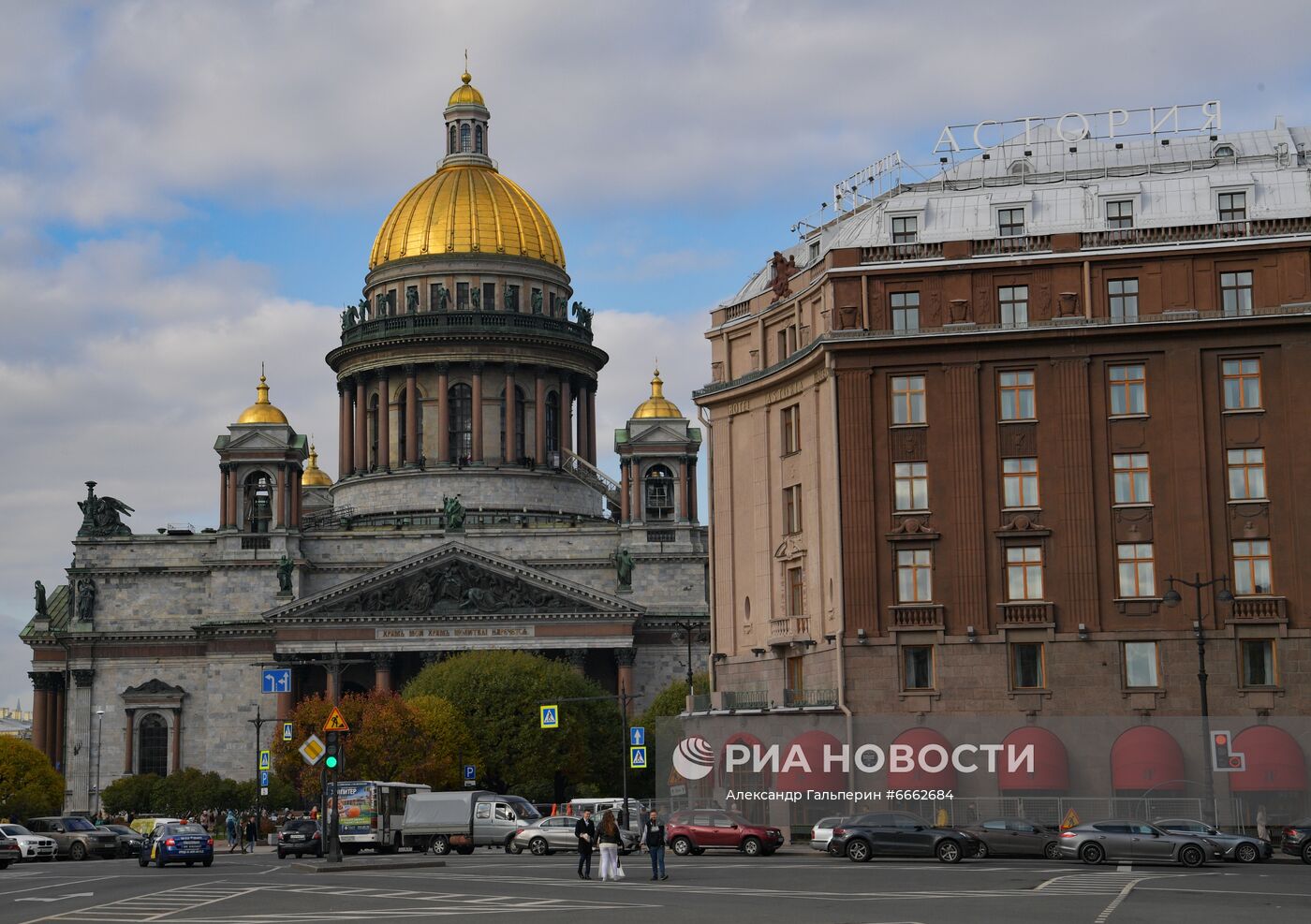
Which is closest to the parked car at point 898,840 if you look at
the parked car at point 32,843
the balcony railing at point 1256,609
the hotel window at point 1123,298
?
the balcony railing at point 1256,609

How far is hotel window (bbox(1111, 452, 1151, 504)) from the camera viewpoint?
6316 cm

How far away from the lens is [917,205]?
6925 centimetres

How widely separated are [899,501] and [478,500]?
75115mm

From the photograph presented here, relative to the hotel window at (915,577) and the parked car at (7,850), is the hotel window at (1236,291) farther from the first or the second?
the parked car at (7,850)

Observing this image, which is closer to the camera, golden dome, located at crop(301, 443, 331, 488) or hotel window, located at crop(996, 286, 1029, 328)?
hotel window, located at crop(996, 286, 1029, 328)

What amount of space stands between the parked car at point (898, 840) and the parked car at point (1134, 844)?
8.71 ft

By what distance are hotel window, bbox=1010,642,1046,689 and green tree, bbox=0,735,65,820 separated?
68424 millimetres

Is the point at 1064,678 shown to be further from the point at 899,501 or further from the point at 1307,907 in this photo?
the point at 1307,907

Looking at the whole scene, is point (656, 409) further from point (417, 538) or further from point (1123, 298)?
point (1123, 298)

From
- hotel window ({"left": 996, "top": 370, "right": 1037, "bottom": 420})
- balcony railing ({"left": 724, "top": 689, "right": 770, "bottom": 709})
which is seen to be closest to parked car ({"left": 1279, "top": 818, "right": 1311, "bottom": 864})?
hotel window ({"left": 996, "top": 370, "right": 1037, "bottom": 420})

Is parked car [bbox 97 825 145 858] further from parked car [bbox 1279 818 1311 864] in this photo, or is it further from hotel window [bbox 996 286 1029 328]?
parked car [bbox 1279 818 1311 864]

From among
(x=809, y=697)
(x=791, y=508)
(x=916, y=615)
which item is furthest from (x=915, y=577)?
(x=791, y=508)

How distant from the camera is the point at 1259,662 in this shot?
203 ft

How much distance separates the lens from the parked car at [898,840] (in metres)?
53.2
